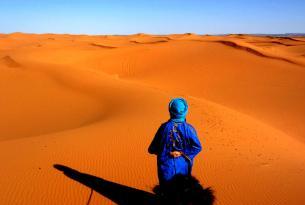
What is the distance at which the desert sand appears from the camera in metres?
5.84

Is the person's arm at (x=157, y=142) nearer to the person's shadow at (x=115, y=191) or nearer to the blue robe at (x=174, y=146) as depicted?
the blue robe at (x=174, y=146)

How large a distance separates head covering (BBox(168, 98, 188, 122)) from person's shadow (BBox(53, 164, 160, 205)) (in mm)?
1839

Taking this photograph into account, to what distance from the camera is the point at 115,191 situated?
5.66m

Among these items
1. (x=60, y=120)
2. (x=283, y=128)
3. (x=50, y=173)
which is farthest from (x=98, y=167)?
(x=283, y=128)

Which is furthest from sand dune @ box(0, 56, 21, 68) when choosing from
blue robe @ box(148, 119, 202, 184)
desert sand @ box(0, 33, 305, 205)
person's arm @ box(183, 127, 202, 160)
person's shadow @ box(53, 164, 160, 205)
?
person's arm @ box(183, 127, 202, 160)

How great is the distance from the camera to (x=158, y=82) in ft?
69.7

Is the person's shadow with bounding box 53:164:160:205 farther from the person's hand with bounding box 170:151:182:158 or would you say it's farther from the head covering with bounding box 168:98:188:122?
the head covering with bounding box 168:98:188:122

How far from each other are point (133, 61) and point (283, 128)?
16.8 m

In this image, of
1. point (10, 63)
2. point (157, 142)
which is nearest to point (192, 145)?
point (157, 142)

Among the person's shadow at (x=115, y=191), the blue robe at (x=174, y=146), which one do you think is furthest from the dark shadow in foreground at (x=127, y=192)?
the blue robe at (x=174, y=146)

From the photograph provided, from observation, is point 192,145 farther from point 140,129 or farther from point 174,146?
point 140,129

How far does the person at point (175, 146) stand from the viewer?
12.6 ft

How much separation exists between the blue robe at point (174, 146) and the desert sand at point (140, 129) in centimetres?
169

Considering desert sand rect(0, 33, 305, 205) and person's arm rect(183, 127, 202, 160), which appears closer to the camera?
person's arm rect(183, 127, 202, 160)
